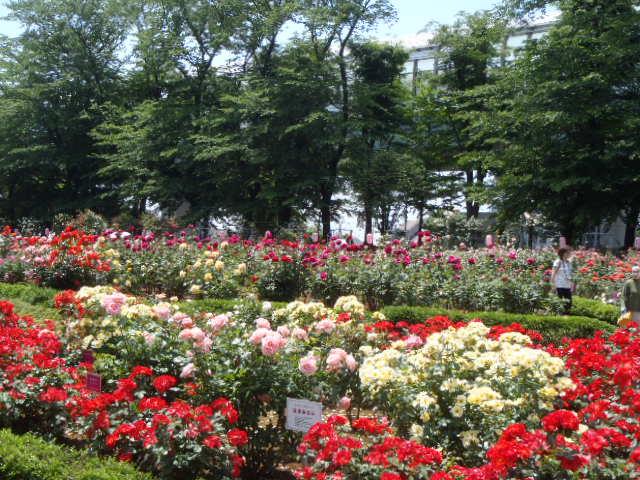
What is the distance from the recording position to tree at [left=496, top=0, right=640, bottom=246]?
1770cm

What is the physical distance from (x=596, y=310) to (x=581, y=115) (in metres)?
9.60

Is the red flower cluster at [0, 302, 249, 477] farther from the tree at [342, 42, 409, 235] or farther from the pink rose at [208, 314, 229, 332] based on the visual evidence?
the tree at [342, 42, 409, 235]

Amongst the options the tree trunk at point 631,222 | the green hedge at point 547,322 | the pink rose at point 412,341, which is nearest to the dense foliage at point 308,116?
the tree trunk at point 631,222

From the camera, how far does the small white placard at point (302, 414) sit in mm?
3482

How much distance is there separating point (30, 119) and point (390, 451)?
28633mm

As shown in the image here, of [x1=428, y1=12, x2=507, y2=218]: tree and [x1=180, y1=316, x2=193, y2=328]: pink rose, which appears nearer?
[x1=180, y1=316, x2=193, y2=328]: pink rose

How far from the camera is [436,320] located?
518 centimetres

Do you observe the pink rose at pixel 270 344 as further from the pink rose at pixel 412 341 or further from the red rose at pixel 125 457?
the pink rose at pixel 412 341

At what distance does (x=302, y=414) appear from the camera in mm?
3516

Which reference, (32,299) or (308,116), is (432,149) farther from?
(32,299)

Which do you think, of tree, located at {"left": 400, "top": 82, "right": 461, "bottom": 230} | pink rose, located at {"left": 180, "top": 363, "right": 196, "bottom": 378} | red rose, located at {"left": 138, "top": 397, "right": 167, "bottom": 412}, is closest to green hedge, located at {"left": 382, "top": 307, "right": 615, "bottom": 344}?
pink rose, located at {"left": 180, "top": 363, "right": 196, "bottom": 378}

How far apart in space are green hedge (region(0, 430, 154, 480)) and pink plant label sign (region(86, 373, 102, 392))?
486 mm

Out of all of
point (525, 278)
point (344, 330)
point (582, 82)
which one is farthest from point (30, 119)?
point (344, 330)

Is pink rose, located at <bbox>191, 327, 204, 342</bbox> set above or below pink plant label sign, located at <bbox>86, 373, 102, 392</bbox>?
above
